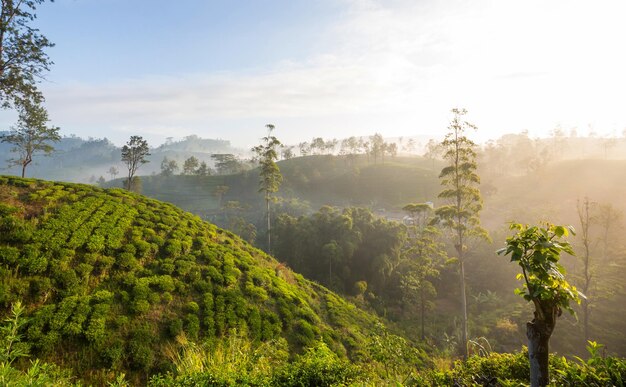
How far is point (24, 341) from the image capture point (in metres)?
9.48

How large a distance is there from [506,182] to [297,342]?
92.8 metres

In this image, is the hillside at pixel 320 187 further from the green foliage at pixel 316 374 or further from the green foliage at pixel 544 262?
the green foliage at pixel 544 262

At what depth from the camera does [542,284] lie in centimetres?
384

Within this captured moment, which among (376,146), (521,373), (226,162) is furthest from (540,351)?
(226,162)

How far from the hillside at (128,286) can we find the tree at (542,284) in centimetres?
957

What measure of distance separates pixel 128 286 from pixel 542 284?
1502cm

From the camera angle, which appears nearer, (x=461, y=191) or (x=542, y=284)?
(x=542, y=284)

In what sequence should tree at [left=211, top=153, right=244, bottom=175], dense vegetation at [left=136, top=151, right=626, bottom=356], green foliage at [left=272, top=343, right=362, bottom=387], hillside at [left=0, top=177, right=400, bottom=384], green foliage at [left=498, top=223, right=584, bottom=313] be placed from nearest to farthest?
green foliage at [left=498, top=223, right=584, bottom=313] → green foliage at [left=272, top=343, right=362, bottom=387] → hillside at [left=0, top=177, right=400, bottom=384] → dense vegetation at [left=136, top=151, right=626, bottom=356] → tree at [left=211, top=153, right=244, bottom=175]

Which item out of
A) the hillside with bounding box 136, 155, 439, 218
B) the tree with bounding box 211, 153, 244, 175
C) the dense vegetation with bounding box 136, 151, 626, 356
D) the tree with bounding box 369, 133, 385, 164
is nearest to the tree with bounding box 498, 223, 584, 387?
the dense vegetation with bounding box 136, 151, 626, 356

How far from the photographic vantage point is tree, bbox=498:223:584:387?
12.5 ft

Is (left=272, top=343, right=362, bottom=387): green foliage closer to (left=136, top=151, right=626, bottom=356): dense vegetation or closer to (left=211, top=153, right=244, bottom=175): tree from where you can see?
(left=136, top=151, right=626, bottom=356): dense vegetation

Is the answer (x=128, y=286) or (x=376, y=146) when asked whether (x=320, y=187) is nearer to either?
(x=376, y=146)

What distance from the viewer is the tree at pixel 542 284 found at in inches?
150

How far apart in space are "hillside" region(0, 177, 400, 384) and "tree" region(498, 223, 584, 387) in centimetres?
957
